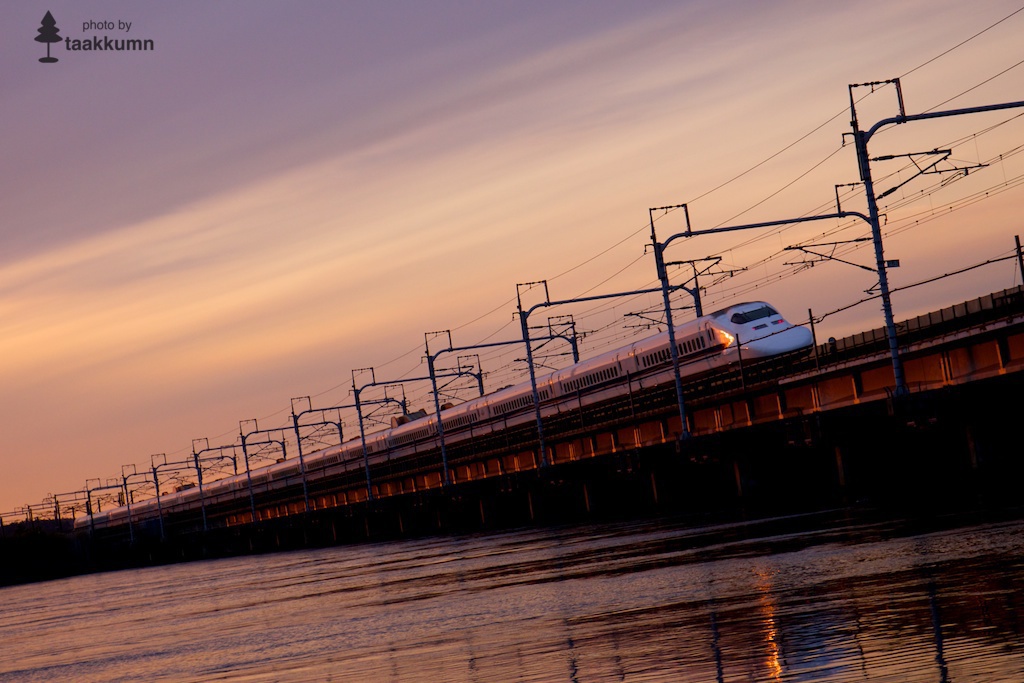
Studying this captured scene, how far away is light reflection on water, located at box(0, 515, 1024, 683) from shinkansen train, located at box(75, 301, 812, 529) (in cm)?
2502

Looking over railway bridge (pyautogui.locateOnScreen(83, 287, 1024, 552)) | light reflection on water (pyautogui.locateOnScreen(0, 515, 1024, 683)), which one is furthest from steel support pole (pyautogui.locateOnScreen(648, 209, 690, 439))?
light reflection on water (pyautogui.locateOnScreen(0, 515, 1024, 683))

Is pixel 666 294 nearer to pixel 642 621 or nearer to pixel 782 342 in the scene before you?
pixel 782 342

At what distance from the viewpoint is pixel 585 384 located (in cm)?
8869

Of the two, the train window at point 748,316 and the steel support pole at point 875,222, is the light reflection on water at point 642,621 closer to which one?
the steel support pole at point 875,222

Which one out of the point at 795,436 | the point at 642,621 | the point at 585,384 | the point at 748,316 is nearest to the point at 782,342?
the point at 748,316

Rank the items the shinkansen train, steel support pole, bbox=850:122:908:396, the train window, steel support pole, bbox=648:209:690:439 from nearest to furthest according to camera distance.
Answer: steel support pole, bbox=850:122:908:396 → steel support pole, bbox=648:209:690:439 → the train window → the shinkansen train

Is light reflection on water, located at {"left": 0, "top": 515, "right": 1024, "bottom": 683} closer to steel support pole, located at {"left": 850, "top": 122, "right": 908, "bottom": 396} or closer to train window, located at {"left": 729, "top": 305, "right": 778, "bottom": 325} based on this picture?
steel support pole, located at {"left": 850, "top": 122, "right": 908, "bottom": 396}

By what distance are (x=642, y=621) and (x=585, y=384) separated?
67733 millimetres

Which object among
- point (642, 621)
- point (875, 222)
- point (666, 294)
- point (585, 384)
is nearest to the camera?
point (642, 621)

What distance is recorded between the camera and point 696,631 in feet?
61.2

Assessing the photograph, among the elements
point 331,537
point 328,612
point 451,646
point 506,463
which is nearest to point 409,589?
point 328,612

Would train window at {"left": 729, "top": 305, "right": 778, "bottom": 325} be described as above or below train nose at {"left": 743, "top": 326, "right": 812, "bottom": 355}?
above

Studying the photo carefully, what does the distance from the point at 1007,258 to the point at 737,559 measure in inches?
571

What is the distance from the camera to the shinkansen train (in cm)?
6906
